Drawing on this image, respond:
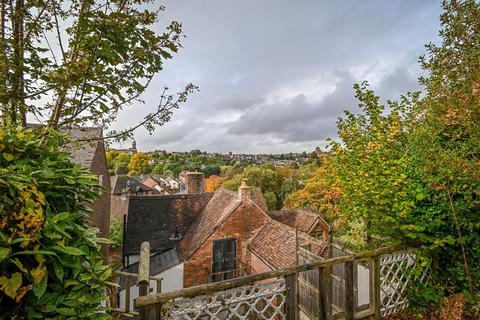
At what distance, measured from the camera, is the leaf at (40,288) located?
5.61 ft

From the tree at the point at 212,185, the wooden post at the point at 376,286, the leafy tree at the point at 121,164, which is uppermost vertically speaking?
the leafy tree at the point at 121,164

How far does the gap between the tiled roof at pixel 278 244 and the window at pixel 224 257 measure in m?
1.01

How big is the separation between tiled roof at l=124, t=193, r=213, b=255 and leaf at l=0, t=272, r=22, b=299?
14165 millimetres

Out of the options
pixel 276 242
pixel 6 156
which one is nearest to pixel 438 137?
pixel 6 156

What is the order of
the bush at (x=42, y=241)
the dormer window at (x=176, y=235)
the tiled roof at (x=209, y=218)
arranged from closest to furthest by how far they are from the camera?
the bush at (x=42, y=241), the tiled roof at (x=209, y=218), the dormer window at (x=176, y=235)

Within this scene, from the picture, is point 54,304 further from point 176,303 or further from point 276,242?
point 276,242

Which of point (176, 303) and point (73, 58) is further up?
point (73, 58)

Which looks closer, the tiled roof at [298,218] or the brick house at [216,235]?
the brick house at [216,235]

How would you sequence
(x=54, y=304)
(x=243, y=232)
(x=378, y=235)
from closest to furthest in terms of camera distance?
1. (x=54, y=304)
2. (x=378, y=235)
3. (x=243, y=232)

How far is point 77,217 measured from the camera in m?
2.18

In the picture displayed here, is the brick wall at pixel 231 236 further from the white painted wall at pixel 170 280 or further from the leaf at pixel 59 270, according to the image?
the leaf at pixel 59 270

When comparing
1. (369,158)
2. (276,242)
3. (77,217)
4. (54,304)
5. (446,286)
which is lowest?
(276,242)

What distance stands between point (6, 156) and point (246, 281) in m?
3.06

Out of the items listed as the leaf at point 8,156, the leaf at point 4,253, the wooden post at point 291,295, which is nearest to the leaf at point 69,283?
the leaf at point 4,253
